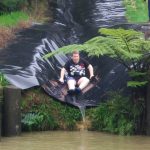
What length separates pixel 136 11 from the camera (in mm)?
23875

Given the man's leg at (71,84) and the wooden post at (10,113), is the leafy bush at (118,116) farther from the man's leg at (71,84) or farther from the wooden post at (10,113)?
the wooden post at (10,113)

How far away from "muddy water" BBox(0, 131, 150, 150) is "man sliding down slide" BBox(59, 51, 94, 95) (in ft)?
5.90

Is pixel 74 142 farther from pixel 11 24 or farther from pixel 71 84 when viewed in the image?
pixel 11 24

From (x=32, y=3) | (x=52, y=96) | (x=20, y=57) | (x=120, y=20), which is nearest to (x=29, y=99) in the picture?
(x=52, y=96)

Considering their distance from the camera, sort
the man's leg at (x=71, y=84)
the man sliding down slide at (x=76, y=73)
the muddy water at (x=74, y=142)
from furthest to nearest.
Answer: the man sliding down slide at (x=76, y=73), the man's leg at (x=71, y=84), the muddy water at (x=74, y=142)

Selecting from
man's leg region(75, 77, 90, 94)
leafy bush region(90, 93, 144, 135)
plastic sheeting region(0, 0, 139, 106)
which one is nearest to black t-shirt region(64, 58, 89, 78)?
man's leg region(75, 77, 90, 94)

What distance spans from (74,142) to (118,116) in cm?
180

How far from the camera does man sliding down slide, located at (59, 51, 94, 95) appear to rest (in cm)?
1598

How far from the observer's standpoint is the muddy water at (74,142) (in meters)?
12.5

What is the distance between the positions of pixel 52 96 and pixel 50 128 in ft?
3.59

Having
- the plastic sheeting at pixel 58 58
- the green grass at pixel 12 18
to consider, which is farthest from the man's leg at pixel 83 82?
the green grass at pixel 12 18

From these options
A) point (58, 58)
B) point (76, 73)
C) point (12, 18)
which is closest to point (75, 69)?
point (76, 73)

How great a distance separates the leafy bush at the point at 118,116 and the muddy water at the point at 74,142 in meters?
0.30

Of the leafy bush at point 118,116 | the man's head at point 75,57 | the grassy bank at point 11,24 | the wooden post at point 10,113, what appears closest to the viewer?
the wooden post at point 10,113
